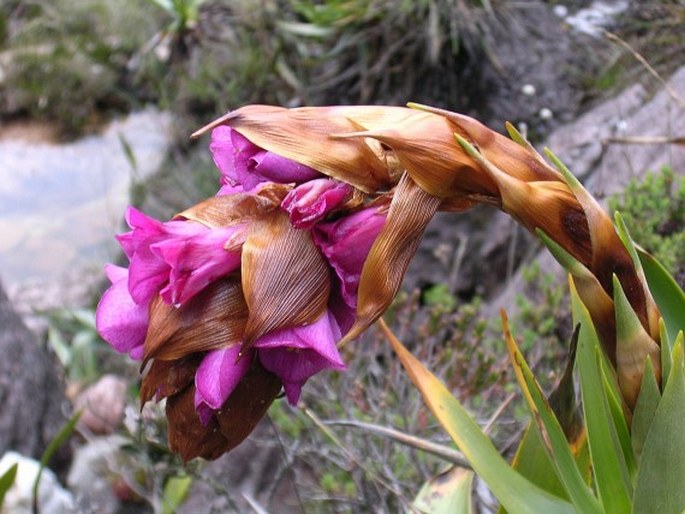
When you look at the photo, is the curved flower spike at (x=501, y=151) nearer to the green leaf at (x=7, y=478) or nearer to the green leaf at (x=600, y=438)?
the green leaf at (x=600, y=438)

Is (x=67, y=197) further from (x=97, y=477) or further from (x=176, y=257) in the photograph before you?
(x=176, y=257)

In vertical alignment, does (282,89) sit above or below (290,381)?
below

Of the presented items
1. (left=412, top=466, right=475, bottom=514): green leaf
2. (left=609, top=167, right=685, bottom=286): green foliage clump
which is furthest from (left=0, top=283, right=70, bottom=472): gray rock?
(left=609, top=167, right=685, bottom=286): green foliage clump

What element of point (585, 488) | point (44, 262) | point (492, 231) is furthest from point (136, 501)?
point (44, 262)

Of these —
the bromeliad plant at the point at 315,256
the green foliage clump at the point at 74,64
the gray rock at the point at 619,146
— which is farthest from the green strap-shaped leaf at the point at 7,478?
the green foliage clump at the point at 74,64

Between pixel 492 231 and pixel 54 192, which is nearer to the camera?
Result: pixel 492 231

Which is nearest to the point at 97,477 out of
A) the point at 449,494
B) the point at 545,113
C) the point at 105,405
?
the point at 105,405

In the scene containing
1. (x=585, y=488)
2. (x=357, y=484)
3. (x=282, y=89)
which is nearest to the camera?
(x=585, y=488)

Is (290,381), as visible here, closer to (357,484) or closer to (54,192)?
(357,484)
